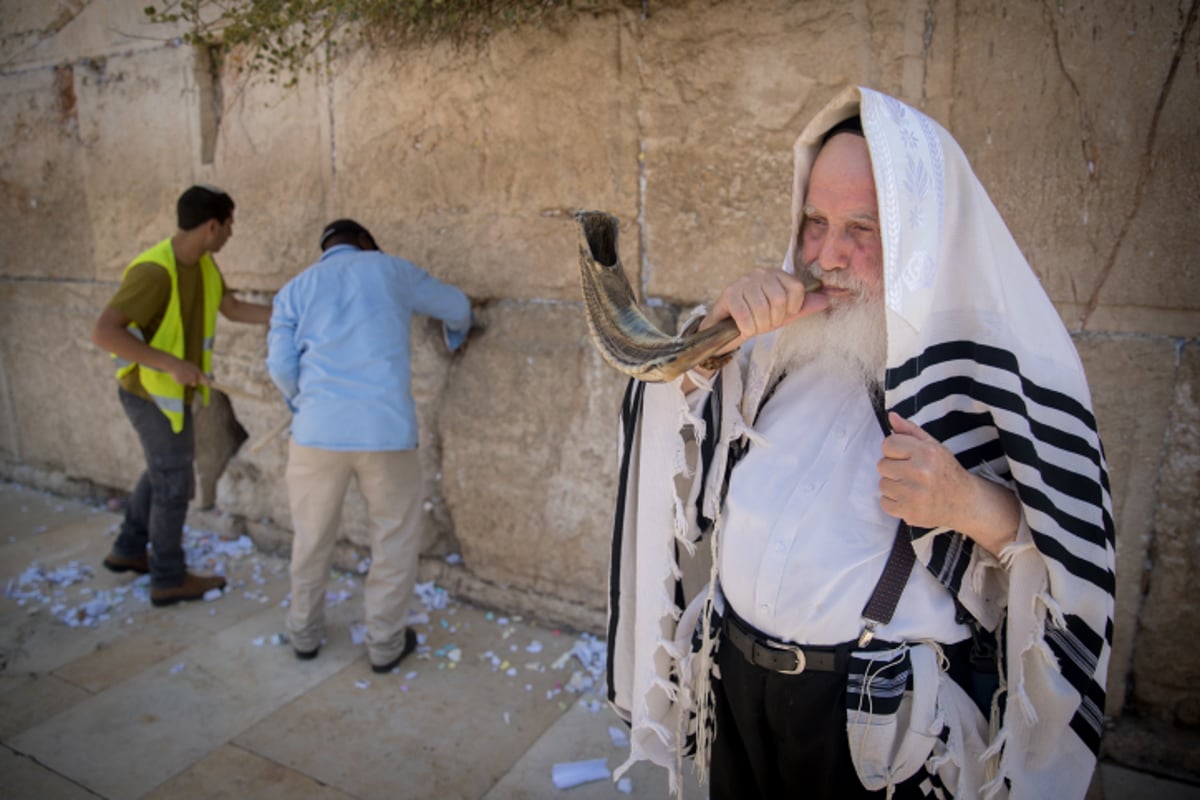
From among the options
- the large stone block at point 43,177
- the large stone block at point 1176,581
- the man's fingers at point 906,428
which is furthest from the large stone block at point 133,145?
the large stone block at point 1176,581

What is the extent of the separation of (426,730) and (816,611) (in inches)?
78.1

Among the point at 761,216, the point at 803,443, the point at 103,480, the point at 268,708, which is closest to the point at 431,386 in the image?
the point at 268,708

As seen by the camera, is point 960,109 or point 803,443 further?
point 960,109

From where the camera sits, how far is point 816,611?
140cm

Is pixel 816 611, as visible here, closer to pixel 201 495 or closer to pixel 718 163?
pixel 718 163

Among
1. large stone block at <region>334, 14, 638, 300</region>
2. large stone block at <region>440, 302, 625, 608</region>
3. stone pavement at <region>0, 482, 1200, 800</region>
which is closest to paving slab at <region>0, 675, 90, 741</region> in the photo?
stone pavement at <region>0, 482, 1200, 800</region>

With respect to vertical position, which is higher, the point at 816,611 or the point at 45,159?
the point at 45,159

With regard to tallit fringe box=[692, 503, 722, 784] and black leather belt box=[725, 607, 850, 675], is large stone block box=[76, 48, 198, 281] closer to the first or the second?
tallit fringe box=[692, 503, 722, 784]

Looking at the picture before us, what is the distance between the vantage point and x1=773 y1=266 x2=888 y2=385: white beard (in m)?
1.48

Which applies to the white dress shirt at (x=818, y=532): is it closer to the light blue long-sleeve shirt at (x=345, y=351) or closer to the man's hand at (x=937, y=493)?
the man's hand at (x=937, y=493)

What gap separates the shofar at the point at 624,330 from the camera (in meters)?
1.36

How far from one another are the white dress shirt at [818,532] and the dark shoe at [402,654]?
2156mm

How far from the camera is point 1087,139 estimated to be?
2.33 m

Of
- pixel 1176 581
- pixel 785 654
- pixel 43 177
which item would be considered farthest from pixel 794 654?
pixel 43 177
